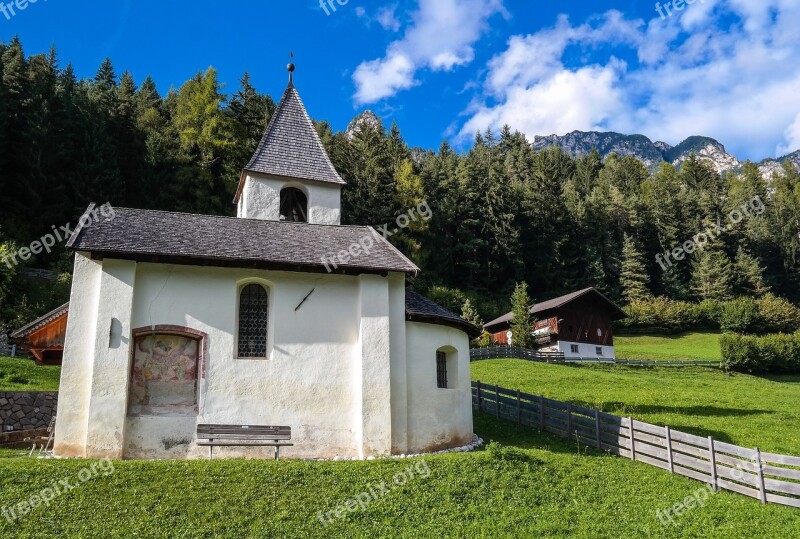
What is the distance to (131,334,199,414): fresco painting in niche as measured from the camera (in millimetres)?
15305

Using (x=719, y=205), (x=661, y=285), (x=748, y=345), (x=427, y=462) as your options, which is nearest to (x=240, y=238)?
(x=427, y=462)

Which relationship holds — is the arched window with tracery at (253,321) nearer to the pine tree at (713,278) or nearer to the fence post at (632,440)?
the fence post at (632,440)

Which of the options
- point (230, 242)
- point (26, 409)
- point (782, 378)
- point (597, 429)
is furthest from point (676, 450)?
point (782, 378)

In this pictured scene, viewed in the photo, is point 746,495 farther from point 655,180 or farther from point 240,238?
point 655,180

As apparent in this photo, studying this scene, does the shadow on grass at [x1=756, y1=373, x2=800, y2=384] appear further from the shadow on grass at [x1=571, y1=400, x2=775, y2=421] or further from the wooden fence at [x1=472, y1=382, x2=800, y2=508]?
the wooden fence at [x1=472, y1=382, x2=800, y2=508]

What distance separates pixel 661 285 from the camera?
253 ft

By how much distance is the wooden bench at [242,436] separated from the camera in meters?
14.7

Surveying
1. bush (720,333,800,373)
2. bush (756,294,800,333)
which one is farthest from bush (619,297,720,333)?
bush (720,333,800,373)

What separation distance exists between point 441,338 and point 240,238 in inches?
259

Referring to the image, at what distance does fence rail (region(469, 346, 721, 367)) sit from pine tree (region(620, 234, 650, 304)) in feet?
76.3

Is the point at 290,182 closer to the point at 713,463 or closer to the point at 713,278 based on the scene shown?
the point at 713,463

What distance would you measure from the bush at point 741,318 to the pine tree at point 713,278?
7.32 meters

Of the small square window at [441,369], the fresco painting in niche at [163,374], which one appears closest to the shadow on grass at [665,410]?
the small square window at [441,369]

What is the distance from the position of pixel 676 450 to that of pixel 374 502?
8359 millimetres
